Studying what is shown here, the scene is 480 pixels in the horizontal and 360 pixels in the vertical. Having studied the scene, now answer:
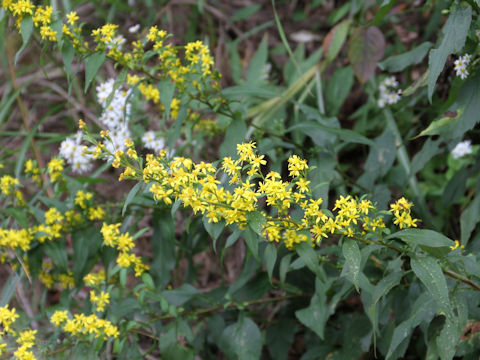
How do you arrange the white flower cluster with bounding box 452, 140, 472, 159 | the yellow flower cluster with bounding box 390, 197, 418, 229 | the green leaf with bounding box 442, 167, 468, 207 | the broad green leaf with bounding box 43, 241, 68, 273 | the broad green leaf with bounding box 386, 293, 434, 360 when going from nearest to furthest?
the yellow flower cluster with bounding box 390, 197, 418, 229 → the broad green leaf with bounding box 386, 293, 434, 360 → the broad green leaf with bounding box 43, 241, 68, 273 → the green leaf with bounding box 442, 167, 468, 207 → the white flower cluster with bounding box 452, 140, 472, 159

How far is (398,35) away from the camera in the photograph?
4266 mm

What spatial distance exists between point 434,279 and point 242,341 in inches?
46.9

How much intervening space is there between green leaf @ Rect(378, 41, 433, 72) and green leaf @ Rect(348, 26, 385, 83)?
891 millimetres

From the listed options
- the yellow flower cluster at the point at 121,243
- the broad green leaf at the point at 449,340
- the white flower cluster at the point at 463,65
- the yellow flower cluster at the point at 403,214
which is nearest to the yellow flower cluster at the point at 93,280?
the yellow flower cluster at the point at 121,243

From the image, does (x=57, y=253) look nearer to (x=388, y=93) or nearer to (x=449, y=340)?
(x=449, y=340)

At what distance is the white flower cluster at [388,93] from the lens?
372cm

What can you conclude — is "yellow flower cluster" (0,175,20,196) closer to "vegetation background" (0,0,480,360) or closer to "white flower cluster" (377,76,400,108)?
"vegetation background" (0,0,480,360)

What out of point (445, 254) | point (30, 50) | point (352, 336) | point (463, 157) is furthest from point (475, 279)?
point (30, 50)

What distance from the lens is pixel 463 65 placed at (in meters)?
2.30

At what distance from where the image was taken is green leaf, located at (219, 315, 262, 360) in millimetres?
2544

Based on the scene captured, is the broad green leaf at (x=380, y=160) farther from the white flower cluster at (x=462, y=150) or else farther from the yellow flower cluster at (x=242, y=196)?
the yellow flower cluster at (x=242, y=196)

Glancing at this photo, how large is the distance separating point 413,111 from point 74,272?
2.68 metres

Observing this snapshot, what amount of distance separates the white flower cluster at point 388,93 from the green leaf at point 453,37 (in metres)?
1.60

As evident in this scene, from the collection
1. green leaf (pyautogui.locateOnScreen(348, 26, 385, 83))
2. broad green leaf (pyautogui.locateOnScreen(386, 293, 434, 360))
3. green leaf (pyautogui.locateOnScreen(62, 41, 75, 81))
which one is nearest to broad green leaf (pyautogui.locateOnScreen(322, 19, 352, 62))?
green leaf (pyautogui.locateOnScreen(348, 26, 385, 83))
